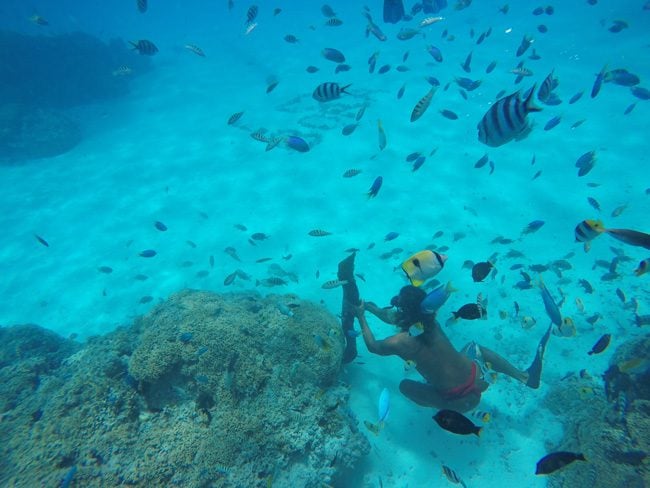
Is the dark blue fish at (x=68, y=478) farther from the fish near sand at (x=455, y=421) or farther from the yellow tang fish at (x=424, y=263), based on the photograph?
the yellow tang fish at (x=424, y=263)

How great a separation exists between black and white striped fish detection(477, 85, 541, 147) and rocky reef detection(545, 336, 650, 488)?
3646mm

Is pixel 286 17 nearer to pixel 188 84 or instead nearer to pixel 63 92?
pixel 188 84

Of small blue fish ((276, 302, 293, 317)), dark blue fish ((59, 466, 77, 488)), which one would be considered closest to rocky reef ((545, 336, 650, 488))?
small blue fish ((276, 302, 293, 317))

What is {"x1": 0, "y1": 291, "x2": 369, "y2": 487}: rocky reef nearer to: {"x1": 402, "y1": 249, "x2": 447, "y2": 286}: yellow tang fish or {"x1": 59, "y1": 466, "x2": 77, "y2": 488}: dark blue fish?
{"x1": 59, "y1": 466, "x2": 77, "y2": 488}: dark blue fish

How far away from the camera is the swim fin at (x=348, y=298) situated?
19.3 ft

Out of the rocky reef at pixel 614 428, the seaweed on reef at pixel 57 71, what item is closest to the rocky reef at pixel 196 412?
the rocky reef at pixel 614 428

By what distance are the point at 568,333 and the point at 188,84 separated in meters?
33.2

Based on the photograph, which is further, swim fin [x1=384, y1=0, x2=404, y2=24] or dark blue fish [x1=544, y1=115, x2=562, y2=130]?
dark blue fish [x1=544, y1=115, x2=562, y2=130]

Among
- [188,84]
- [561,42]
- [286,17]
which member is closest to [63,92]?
[188,84]

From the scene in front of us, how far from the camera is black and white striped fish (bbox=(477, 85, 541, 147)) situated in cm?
335

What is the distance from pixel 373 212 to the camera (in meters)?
11.9

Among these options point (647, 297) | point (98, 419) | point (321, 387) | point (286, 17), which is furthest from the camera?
point (286, 17)

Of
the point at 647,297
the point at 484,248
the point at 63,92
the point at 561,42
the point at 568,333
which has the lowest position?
the point at 63,92

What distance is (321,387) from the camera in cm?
528
